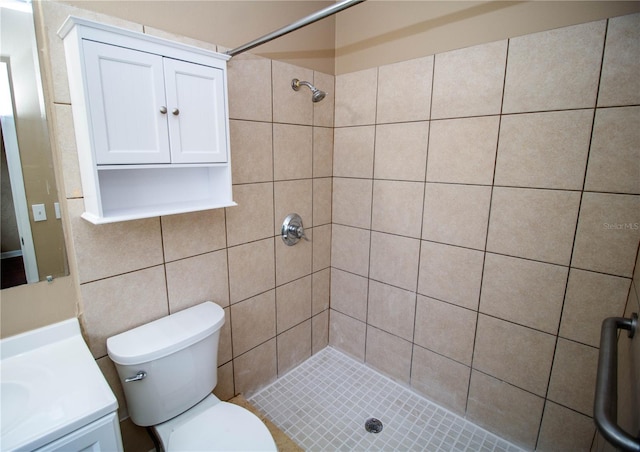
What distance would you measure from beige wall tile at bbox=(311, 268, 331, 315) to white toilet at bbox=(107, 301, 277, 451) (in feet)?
2.79

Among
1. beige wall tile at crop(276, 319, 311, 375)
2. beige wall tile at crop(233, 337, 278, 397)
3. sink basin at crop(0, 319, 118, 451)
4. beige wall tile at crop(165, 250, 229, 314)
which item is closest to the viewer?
sink basin at crop(0, 319, 118, 451)

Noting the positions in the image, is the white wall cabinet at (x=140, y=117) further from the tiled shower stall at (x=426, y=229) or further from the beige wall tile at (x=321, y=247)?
the beige wall tile at (x=321, y=247)

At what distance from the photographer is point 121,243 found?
1231 mm

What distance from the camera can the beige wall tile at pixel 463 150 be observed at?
57.6 inches

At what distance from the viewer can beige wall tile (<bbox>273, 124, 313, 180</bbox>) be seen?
68.1 inches

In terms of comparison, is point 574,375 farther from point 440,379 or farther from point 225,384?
point 225,384

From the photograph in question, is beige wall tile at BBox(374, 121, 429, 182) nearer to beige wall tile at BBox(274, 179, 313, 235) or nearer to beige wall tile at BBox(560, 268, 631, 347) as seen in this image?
beige wall tile at BBox(274, 179, 313, 235)

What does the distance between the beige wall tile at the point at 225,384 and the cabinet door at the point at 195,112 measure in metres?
1.06

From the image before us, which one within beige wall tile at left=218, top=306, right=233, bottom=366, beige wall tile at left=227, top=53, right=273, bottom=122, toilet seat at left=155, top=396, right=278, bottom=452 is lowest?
toilet seat at left=155, top=396, right=278, bottom=452

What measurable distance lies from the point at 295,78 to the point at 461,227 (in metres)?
1.14

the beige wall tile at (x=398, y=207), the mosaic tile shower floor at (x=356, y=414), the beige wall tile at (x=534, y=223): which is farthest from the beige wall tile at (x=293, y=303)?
the beige wall tile at (x=534, y=223)

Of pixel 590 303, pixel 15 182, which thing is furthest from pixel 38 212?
pixel 590 303

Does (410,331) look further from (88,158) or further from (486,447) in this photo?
(88,158)

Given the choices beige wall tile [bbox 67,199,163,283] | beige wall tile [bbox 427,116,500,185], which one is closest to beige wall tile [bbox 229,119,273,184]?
beige wall tile [bbox 67,199,163,283]
